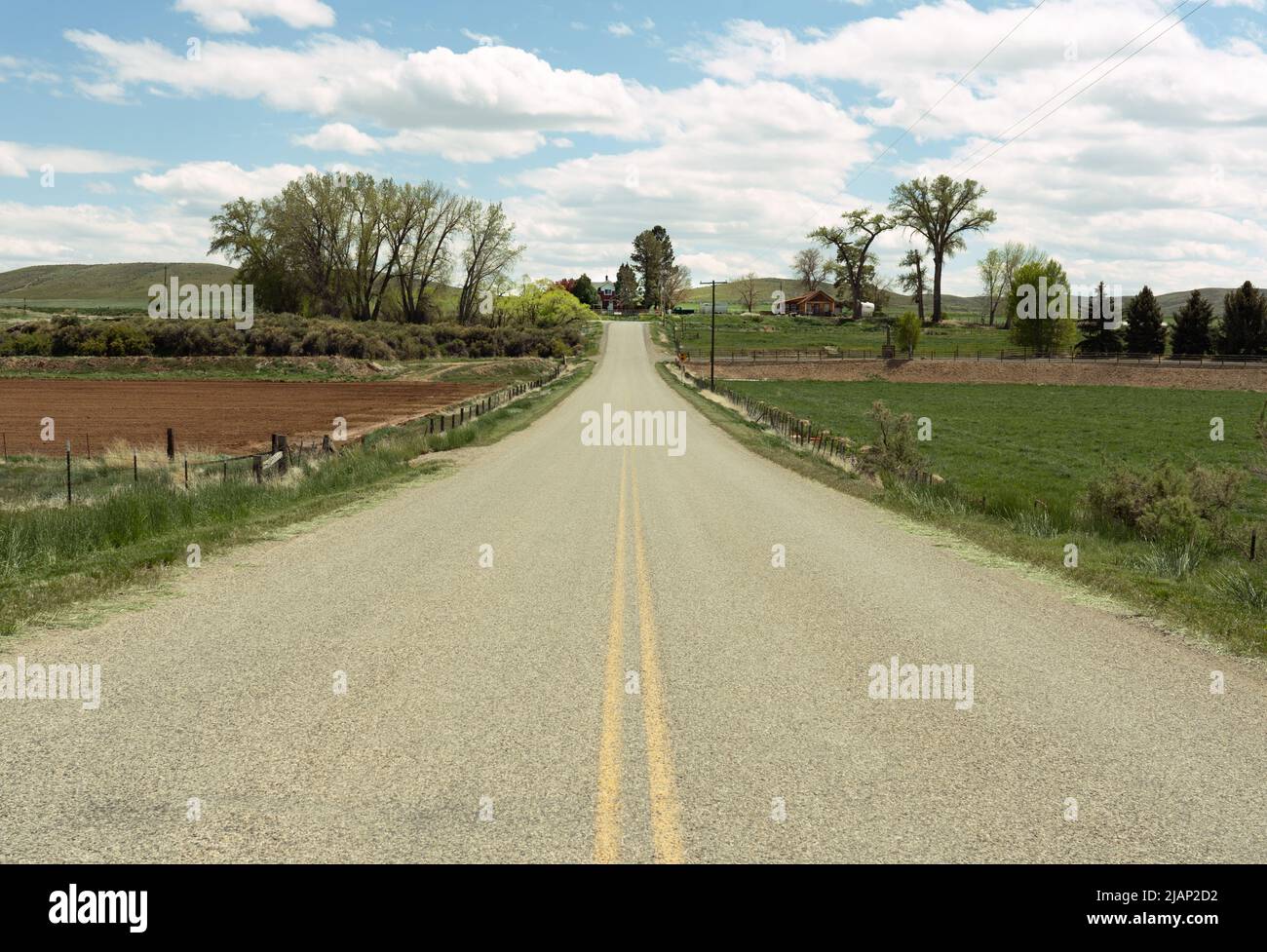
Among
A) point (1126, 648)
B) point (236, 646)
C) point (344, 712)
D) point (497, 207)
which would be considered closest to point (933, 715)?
point (1126, 648)

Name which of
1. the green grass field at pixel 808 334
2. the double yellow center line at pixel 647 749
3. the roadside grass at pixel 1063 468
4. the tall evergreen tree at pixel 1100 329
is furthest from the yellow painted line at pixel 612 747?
the tall evergreen tree at pixel 1100 329

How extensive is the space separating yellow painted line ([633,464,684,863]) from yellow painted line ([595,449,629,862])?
0.19 m

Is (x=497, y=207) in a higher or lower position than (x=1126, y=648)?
higher

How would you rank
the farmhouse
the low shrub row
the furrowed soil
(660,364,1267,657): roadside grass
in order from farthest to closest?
the farmhouse < the low shrub row < the furrowed soil < (660,364,1267,657): roadside grass

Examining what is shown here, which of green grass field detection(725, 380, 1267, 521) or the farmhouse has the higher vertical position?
the farmhouse

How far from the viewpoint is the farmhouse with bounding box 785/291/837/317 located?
577 ft

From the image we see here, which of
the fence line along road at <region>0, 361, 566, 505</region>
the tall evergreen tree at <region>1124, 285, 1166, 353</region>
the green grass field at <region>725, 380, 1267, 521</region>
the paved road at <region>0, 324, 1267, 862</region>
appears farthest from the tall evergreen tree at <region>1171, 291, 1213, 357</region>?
the paved road at <region>0, 324, 1267, 862</region>

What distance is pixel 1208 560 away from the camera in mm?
13734

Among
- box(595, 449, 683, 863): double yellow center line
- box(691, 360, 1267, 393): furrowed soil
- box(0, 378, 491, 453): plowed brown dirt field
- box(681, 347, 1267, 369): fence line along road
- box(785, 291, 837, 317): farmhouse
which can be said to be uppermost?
box(785, 291, 837, 317): farmhouse

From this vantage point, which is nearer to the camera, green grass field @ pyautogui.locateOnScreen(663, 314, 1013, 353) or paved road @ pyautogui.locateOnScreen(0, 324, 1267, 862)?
paved road @ pyautogui.locateOnScreen(0, 324, 1267, 862)

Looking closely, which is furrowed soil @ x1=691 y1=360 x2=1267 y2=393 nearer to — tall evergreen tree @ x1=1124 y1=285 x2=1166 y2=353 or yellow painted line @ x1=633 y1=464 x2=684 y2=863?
tall evergreen tree @ x1=1124 y1=285 x2=1166 y2=353

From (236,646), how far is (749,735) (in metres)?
4.90

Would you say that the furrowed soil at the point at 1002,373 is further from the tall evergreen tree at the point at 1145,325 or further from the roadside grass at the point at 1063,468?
the tall evergreen tree at the point at 1145,325
